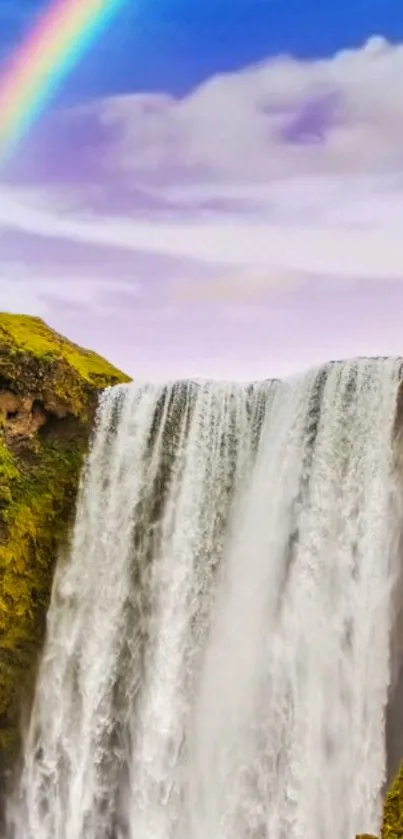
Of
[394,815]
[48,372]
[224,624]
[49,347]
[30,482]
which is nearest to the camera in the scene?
[394,815]

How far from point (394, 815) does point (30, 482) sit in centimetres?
1532

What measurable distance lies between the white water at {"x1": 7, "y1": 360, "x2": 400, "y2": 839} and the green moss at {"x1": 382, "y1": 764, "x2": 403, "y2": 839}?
23.8 feet

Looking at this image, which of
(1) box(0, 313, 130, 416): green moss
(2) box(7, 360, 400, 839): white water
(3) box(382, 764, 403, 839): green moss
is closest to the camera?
(3) box(382, 764, 403, 839): green moss

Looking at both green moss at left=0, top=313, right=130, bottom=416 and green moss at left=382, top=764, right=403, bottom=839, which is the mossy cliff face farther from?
green moss at left=382, top=764, right=403, bottom=839

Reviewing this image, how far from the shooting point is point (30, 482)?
22797 mm

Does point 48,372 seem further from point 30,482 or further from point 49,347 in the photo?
point 30,482

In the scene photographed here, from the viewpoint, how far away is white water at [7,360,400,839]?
57.7ft

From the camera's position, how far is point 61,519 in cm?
2291

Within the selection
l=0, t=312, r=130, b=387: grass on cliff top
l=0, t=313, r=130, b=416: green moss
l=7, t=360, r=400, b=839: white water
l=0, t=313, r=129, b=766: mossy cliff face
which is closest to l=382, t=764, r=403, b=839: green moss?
l=7, t=360, r=400, b=839: white water

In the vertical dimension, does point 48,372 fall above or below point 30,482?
above

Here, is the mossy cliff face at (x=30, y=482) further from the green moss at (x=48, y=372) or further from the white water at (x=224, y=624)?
the white water at (x=224, y=624)

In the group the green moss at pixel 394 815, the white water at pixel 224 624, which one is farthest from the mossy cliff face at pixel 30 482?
the green moss at pixel 394 815

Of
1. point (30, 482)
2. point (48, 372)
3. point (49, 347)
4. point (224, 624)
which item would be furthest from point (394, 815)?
point (49, 347)

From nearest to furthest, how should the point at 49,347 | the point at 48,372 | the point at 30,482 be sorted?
the point at 30,482 < the point at 48,372 < the point at 49,347
